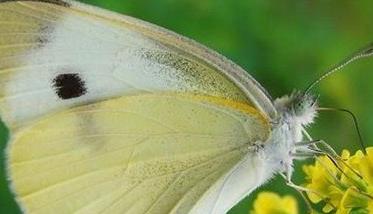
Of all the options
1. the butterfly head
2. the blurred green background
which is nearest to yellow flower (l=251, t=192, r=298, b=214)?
the butterfly head

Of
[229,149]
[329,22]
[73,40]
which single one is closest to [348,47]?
[329,22]

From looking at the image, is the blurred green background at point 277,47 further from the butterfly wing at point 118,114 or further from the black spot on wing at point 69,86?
the black spot on wing at point 69,86

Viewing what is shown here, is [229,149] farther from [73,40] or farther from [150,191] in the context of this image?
[73,40]

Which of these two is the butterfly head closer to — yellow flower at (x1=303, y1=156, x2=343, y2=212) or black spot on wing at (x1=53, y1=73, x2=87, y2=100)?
yellow flower at (x1=303, y1=156, x2=343, y2=212)

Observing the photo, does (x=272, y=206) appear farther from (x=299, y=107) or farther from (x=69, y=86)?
(x=69, y=86)

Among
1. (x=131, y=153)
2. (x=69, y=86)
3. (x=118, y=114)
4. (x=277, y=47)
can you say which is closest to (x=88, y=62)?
(x=69, y=86)

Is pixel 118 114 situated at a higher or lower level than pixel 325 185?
lower

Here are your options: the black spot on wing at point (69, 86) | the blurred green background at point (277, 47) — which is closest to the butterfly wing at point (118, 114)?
the black spot on wing at point (69, 86)

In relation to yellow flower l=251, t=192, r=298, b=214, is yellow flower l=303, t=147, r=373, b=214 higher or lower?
higher

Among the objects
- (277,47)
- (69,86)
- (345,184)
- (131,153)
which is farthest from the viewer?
(277,47)
